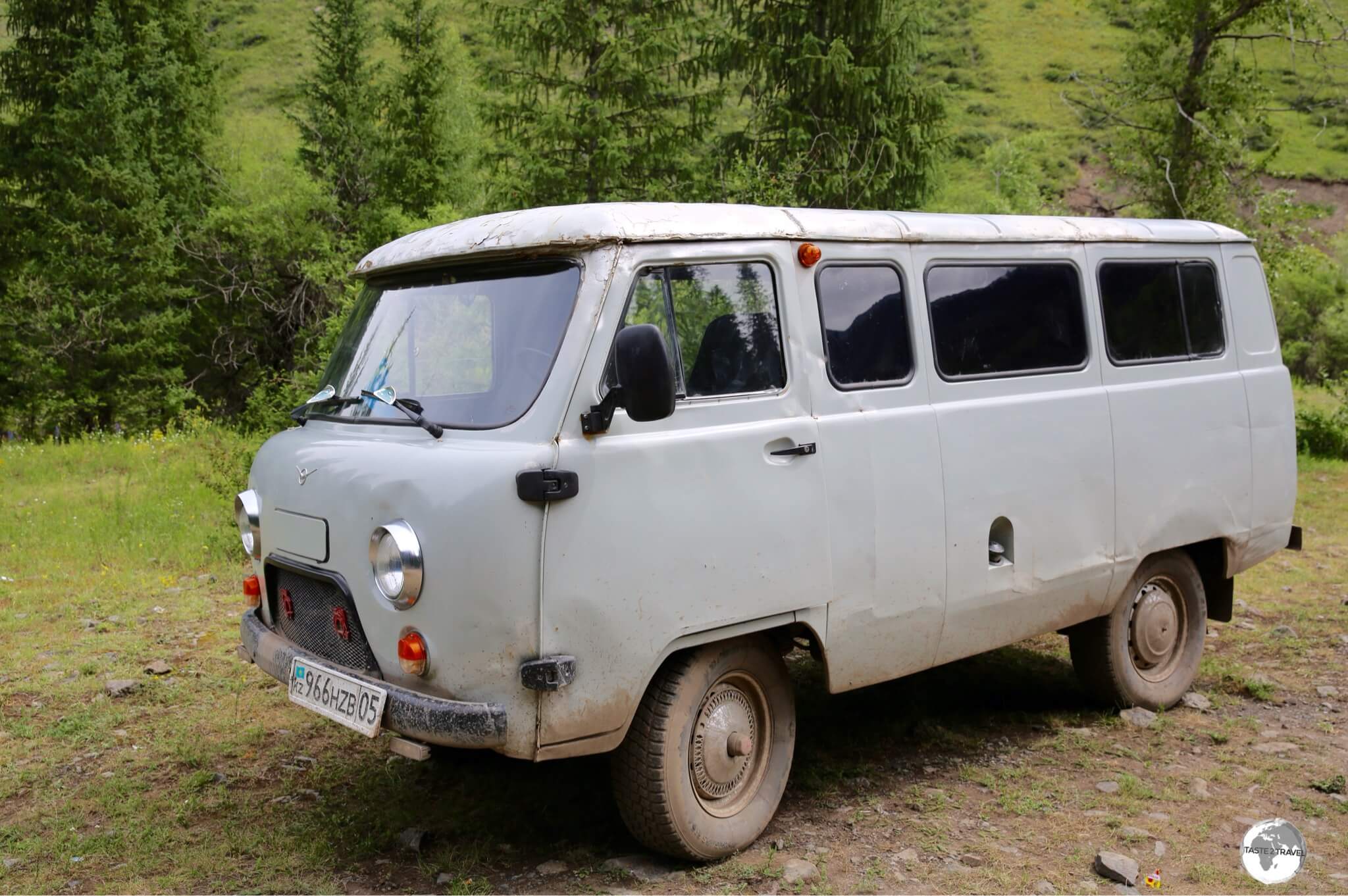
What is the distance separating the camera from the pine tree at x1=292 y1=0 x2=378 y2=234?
21.7 metres

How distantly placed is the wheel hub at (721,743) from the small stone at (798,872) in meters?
0.35

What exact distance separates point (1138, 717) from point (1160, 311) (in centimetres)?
214

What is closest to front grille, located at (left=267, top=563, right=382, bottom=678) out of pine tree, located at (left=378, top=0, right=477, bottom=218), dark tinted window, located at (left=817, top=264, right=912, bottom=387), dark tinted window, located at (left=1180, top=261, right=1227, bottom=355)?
dark tinted window, located at (left=817, top=264, right=912, bottom=387)

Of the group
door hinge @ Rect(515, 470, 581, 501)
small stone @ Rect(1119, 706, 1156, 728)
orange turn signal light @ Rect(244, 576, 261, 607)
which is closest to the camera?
door hinge @ Rect(515, 470, 581, 501)

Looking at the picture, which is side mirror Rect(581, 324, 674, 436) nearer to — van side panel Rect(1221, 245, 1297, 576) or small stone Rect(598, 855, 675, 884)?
small stone Rect(598, 855, 675, 884)

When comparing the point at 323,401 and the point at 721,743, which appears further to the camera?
the point at 323,401

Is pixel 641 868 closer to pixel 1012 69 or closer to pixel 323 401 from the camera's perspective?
pixel 323 401

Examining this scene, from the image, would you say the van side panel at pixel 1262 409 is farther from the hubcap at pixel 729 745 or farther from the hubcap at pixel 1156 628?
the hubcap at pixel 729 745

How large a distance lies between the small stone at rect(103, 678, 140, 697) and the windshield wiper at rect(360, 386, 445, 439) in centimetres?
296

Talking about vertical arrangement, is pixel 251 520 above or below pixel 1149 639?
above

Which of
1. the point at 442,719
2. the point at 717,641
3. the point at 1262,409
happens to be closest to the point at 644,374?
the point at 717,641

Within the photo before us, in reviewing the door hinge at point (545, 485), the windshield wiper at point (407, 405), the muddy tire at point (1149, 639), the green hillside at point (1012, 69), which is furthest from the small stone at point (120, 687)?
the green hillside at point (1012, 69)

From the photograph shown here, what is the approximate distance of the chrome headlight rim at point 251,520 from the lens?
4551 mm

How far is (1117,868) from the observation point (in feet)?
13.4
